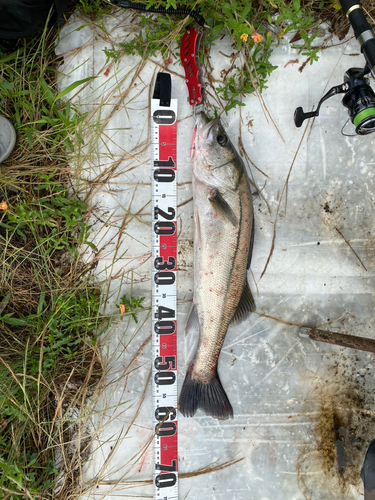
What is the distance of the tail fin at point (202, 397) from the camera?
2650 mm

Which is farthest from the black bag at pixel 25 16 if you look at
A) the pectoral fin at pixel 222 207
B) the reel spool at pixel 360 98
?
the reel spool at pixel 360 98

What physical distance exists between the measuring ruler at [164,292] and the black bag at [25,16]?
94 centimetres

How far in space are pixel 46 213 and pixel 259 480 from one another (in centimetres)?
293

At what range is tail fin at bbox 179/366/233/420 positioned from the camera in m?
2.65

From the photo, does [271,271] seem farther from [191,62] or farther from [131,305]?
[191,62]

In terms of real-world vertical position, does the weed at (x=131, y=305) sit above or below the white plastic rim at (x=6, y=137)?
below

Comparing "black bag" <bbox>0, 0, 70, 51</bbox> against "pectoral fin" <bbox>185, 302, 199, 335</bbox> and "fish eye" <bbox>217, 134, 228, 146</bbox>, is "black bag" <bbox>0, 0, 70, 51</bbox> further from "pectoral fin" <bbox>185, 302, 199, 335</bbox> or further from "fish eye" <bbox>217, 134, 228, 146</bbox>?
"pectoral fin" <bbox>185, 302, 199, 335</bbox>

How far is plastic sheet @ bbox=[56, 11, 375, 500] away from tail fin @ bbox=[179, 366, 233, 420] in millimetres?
230

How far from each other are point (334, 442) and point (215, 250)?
2091 millimetres

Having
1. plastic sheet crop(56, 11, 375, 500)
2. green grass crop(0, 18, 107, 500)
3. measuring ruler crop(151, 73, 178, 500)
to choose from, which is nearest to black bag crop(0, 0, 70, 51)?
green grass crop(0, 18, 107, 500)

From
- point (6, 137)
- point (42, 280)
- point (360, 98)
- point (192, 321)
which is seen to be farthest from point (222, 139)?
point (42, 280)

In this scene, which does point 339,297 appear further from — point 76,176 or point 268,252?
point 76,176

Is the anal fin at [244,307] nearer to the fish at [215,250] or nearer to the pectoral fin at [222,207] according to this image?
the fish at [215,250]

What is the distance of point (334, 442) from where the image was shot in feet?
9.65
